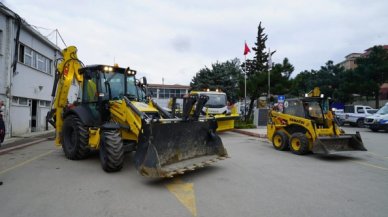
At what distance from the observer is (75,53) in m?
9.47

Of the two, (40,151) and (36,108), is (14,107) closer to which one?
(36,108)

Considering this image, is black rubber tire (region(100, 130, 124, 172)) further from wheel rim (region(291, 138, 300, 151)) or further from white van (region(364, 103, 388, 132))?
white van (region(364, 103, 388, 132))

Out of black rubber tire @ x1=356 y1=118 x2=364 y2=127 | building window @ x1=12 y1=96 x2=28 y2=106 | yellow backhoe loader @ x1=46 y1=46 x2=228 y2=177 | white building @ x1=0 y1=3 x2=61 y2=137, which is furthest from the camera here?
black rubber tire @ x1=356 y1=118 x2=364 y2=127

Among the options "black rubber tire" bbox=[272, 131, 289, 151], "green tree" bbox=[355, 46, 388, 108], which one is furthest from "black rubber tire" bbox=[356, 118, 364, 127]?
"black rubber tire" bbox=[272, 131, 289, 151]

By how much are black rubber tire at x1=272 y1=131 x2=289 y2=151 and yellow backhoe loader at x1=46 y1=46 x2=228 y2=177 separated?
3.99 meters

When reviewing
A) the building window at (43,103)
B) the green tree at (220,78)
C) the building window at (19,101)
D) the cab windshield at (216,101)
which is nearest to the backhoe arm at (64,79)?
the building window at (19,101)

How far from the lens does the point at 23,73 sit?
16109mm

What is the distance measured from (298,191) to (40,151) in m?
9.06

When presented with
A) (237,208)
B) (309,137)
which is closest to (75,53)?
(237,208)

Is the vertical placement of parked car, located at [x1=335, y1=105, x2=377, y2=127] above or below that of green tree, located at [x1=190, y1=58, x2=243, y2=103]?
below

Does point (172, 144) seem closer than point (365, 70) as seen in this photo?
Yes

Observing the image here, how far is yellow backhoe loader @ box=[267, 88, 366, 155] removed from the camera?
352 inches

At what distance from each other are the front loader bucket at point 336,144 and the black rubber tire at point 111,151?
227 inches

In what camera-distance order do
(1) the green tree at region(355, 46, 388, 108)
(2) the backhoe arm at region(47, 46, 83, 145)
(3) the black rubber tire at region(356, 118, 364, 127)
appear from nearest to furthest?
(2) the backhoe arm at region(47, 46, 83, 145)
(3) the black rubber tire at region(356, 118, 364, 127)
(1) the green tree at region(355, 46, 388, 108)
